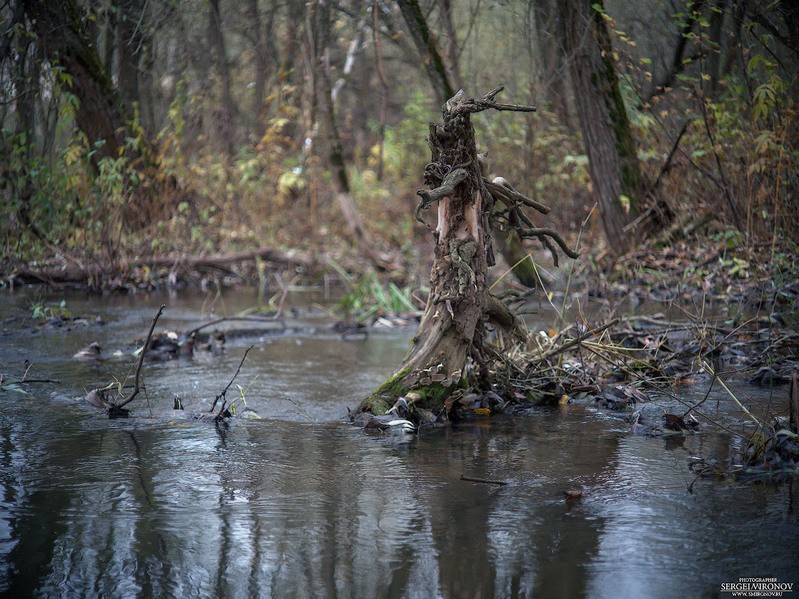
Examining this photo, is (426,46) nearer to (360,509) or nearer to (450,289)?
(450,289)

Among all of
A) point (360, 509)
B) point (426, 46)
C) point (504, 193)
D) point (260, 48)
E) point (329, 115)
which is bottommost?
point (360, 509)

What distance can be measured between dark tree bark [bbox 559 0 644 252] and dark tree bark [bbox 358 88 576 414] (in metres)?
5.15

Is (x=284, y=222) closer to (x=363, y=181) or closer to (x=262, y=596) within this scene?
(x=363, y=181)

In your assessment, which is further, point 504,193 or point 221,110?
point 221,110

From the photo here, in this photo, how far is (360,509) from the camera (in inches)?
132

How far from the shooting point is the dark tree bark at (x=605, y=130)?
30.9 feet

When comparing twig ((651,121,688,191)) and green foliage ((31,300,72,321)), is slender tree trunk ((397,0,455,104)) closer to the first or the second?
twig ((651,121,688,191))

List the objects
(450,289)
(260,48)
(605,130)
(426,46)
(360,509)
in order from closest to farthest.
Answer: (360,509) → (450,289) → (426,46) → (605,130) → (260,48)

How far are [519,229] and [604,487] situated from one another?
2.03 metres

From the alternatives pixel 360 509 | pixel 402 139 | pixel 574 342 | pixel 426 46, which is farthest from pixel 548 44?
pixel 360 509

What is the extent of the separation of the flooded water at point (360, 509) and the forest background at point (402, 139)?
2763mm

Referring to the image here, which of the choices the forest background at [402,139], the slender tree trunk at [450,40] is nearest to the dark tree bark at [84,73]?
the forest background at [402,139]

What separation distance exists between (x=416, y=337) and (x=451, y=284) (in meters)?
0.41

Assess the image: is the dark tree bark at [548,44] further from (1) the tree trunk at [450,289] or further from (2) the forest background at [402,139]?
(1) the tree trunk at [450,289]
